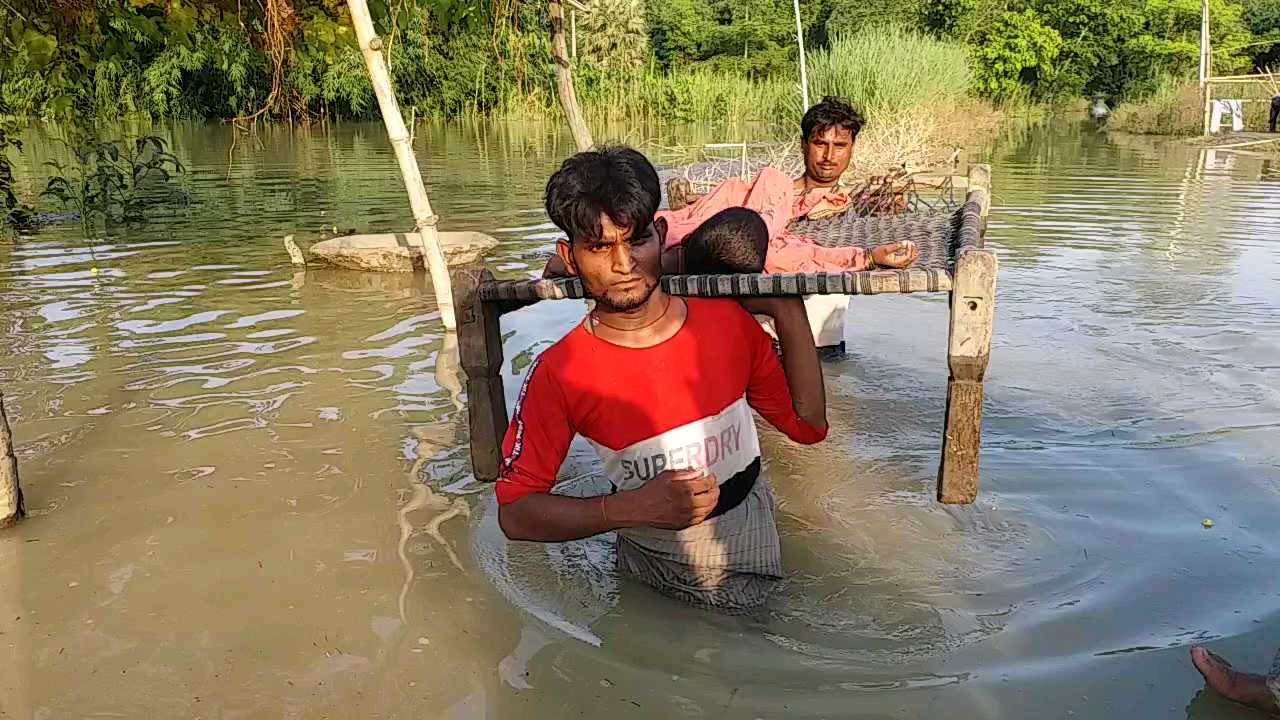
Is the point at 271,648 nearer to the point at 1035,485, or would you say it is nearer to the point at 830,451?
the point at 830,451

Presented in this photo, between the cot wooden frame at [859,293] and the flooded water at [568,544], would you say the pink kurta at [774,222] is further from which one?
the flooded water at [568,544]

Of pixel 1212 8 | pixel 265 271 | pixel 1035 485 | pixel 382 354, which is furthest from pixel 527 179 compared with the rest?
pixel 1212 8

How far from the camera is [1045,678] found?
2391 millimetres

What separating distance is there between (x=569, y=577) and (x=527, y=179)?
11.1 m

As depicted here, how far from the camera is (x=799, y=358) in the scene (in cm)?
227

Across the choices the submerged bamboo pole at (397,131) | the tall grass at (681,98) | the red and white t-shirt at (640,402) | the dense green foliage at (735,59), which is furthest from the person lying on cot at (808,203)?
the tall grass at (681,98)

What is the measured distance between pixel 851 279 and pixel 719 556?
797 millimetres

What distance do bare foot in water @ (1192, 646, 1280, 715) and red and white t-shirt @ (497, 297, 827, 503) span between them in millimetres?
1206

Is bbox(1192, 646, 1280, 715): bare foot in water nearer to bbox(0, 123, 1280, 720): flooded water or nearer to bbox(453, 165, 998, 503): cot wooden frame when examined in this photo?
bbox(0, 123, 1280, 720): flooded water

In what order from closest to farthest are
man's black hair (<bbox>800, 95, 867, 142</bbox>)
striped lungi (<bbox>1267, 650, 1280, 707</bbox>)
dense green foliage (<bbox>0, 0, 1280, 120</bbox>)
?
striped lungi (<bbox>1267, 650, 1280, 707</bbox>) → man's black hair (<bbox>800, 95, 867, 142</bbox>) → dense green foliage (<bbox>0, 0, 1280, 120</bbox>)

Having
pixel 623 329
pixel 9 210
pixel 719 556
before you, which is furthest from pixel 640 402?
pixel 9 210

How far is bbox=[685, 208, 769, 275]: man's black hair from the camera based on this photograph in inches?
98.3

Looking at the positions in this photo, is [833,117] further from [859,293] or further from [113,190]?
[113,190]

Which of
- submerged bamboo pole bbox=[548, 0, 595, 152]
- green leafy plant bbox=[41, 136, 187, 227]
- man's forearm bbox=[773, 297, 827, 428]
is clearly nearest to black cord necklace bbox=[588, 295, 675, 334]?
man's forearm bbox=[773, 297, 827, 428]
